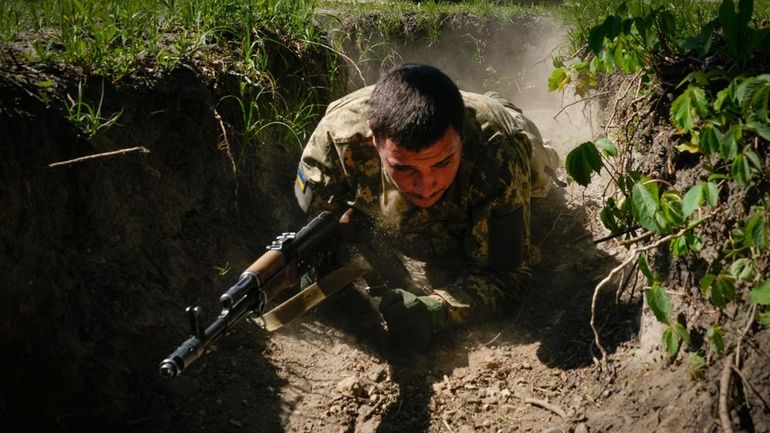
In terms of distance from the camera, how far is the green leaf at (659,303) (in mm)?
1933

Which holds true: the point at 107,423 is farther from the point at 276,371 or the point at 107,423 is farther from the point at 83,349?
the point at 276,371

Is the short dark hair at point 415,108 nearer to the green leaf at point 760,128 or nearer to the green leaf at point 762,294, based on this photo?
the green leaf at point 760,128

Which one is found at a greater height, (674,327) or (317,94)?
(317,94)

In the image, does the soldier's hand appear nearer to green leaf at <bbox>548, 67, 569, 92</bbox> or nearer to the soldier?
the soldier

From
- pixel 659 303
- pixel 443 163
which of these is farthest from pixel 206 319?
pixel 659 303

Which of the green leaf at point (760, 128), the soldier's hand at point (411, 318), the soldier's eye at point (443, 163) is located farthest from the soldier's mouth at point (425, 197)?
the green leaf at point (760, 128)

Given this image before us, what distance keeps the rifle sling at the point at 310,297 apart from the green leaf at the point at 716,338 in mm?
1719

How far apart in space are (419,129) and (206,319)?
4.46ft

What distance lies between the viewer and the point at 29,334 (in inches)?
95.4

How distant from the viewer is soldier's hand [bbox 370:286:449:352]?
9.73 feet

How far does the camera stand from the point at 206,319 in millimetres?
3092

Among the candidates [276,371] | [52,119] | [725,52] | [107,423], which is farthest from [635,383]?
[52,119]

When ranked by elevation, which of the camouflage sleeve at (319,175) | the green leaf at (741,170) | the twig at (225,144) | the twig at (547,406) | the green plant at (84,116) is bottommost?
the twig at (547,406)

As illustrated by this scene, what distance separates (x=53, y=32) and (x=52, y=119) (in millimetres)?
773
